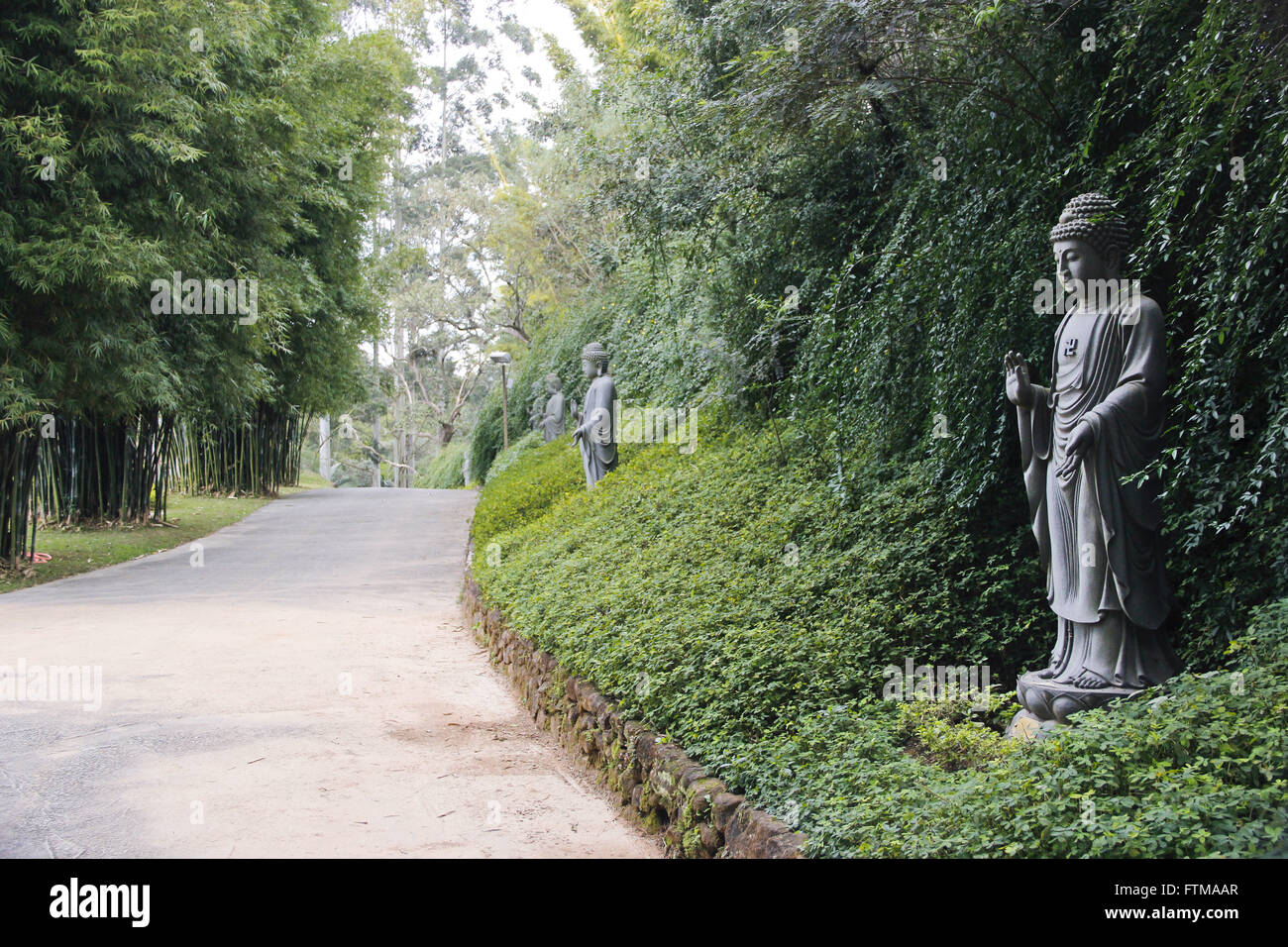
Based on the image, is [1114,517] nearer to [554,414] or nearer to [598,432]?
[598,432]

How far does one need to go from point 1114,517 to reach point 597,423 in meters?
9.46

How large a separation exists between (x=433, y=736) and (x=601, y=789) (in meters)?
1.56

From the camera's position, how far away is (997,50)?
6.47 m

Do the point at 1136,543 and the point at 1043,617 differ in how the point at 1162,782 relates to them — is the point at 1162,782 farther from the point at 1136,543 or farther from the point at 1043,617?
the point at 1043,617

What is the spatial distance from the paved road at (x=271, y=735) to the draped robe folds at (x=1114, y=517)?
2.20 meters

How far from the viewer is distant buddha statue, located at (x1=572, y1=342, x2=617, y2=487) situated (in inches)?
529

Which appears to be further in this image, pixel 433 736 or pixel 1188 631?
pixel 433 736

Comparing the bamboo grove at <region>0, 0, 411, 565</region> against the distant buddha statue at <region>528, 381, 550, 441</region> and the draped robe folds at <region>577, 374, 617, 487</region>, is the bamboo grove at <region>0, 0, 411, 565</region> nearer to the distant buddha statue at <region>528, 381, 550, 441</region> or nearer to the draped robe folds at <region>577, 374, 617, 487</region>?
the draped robe folds at <region>577, 374, 617, 487</region>

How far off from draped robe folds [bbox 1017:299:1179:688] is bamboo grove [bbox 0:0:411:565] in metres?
10.2

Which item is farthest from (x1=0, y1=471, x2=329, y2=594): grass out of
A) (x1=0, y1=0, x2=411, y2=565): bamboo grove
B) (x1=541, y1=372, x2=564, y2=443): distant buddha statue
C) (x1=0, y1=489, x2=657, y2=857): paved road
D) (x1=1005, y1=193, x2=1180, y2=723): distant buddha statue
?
(x1=1005, y1=193, x2=1180, y2=723): distant buddha statue

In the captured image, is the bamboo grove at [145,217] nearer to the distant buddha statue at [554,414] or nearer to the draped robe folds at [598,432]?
the distant buddha statue at [554,414]
